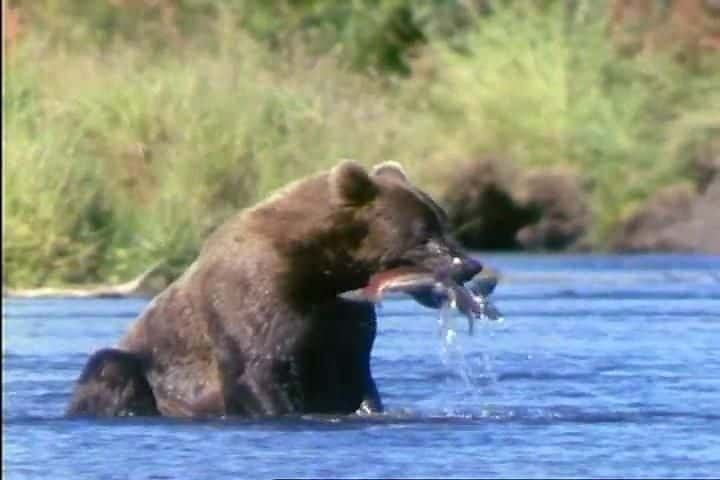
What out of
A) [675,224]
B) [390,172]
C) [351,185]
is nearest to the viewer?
[351,185]

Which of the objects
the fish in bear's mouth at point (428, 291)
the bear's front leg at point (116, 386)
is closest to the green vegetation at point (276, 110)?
the bear's front leg at point (116, 386)

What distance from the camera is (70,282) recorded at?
2027 centimetres

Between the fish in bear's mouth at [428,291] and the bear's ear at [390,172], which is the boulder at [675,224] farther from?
the fish in bear's mouth at [428,291]

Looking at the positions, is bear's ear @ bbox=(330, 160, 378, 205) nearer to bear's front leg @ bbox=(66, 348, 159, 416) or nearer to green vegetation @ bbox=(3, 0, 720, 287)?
bear's front leg @ bbox=(66, 348, 159, 416)

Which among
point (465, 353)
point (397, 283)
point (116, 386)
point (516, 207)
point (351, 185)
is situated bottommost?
point (465, 353)

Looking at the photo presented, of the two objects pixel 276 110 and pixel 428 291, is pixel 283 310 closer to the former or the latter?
pixel 428 291

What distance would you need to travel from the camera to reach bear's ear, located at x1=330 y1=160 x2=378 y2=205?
34.2 feet

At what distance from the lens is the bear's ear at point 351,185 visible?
10.4 meters

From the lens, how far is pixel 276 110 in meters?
22.5

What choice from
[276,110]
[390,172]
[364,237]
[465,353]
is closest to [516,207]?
[276,110]

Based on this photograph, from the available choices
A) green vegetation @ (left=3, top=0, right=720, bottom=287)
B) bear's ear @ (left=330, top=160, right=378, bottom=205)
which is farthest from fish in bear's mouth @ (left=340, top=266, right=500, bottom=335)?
green vegetation @ (left=3, top=0, right=720, bottom=287)

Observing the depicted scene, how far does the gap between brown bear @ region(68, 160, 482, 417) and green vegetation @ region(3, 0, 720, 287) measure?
9514 millimetres

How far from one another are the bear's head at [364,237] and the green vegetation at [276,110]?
9731mm

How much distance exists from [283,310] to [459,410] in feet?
4.11
